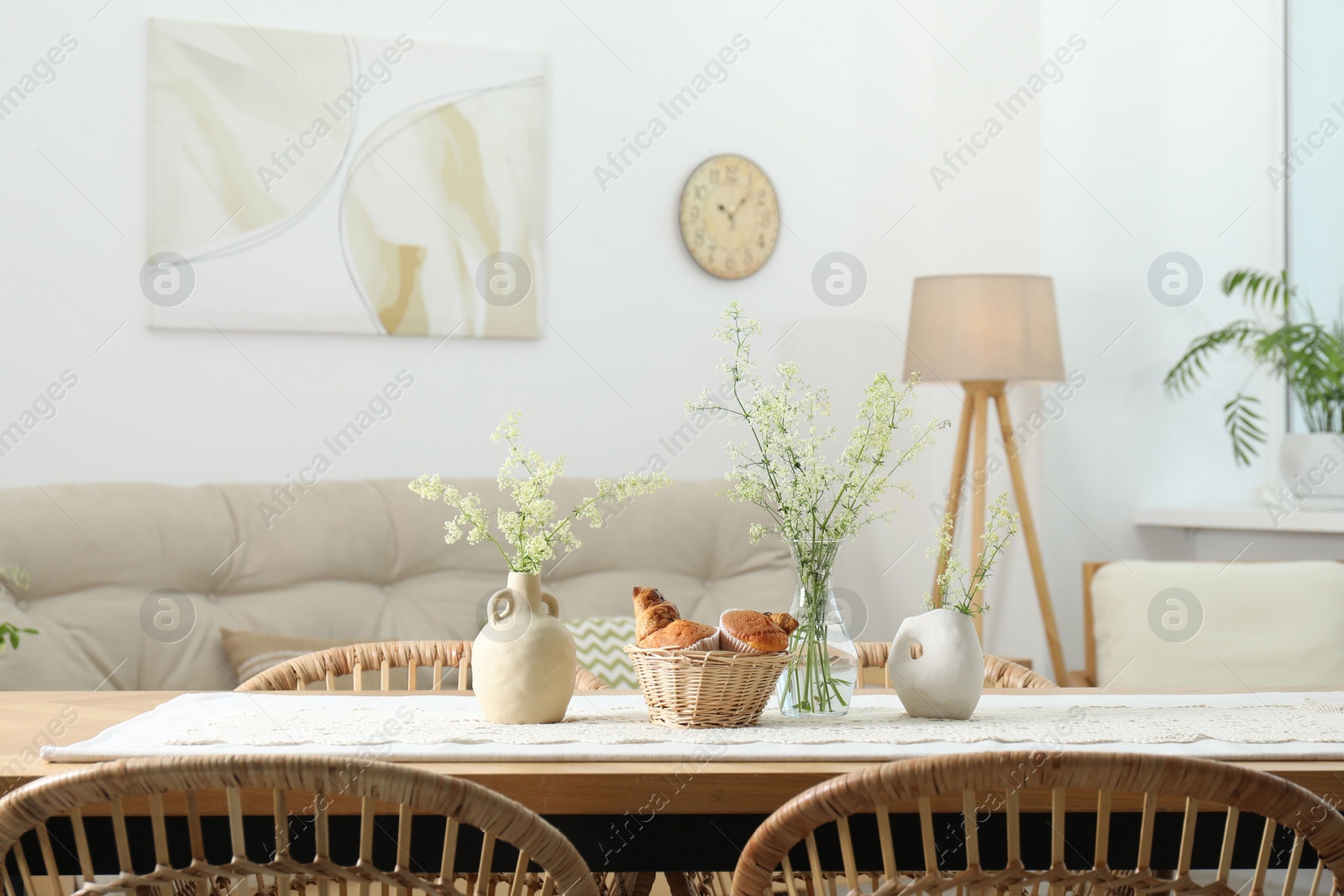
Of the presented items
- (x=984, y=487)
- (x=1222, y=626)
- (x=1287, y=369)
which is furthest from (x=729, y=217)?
(x=1222, y=626)

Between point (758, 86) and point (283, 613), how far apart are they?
2.03 m

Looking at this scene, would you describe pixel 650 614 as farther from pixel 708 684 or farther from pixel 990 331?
pixel 990 331

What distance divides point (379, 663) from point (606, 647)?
83cm

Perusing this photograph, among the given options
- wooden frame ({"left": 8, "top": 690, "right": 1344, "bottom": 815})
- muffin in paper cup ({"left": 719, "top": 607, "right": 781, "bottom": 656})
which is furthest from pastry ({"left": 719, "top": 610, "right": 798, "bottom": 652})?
wooden frame ({"left": 8, "top": 690, "right": 1344, "bottom": 815})

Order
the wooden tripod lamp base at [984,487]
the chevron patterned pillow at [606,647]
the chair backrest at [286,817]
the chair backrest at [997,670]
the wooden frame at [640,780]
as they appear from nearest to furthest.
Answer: the chair backrest at [286,817] < the wooden frame at [640,780] < the chair backrest at [997,670] < the chevron patterned pillow at [606,647] < the wooden tripod lamp base at [984,487]

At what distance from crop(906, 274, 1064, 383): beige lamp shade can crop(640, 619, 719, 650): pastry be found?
75.4 inches

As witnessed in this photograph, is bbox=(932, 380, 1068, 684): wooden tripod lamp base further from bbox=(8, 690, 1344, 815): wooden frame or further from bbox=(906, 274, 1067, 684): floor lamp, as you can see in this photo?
bbox=(8, 690, 1344, 815): wooden frame

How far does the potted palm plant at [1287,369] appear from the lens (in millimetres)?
3180

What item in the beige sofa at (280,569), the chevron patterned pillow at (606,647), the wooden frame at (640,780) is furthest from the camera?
the chevron patterned pillow at (606,647)

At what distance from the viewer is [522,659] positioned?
1329mm

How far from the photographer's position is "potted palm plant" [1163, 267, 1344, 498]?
318cm

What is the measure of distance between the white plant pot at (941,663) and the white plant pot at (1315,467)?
2289 millimetres

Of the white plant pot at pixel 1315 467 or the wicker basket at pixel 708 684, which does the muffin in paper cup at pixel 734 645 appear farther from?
the white plant pot at pixel 1315 467

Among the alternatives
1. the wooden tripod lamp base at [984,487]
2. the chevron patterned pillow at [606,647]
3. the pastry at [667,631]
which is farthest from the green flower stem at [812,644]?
the wooden tripod lamp base at [984,487]
